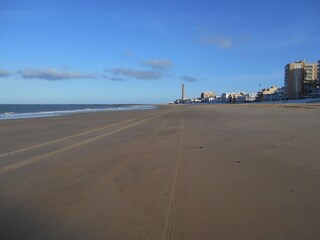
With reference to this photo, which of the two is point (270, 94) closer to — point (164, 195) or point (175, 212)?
point (164, 195)

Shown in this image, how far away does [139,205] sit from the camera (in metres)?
3.68

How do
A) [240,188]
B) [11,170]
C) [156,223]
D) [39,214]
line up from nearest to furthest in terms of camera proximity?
1. [156,223]
2. [39,214]
3. [240,188]
4. [11,170]

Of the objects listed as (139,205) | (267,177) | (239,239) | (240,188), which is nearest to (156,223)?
(139,205)

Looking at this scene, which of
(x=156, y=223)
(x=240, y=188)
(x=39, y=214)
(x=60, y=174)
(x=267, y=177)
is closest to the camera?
(x=156, y=223)

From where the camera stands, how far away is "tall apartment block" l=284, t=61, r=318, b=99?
131500 mm

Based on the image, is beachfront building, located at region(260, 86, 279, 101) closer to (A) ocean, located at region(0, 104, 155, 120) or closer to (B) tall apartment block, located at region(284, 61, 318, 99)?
(B) tall apartment block, located at region(284, 61, 318, 99)

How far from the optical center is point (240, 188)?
427cm

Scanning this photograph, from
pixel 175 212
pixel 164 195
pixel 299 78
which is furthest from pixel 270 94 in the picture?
pixel 175 212

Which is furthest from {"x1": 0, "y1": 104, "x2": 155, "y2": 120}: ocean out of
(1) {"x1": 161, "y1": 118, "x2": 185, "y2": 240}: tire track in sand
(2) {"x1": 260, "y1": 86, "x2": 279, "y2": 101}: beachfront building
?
(2) {"x1": 260, "y1": 86, "x2": 279, "y2": 101}: beachfront building

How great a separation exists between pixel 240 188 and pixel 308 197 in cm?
85

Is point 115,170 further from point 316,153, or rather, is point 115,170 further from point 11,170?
point 316,153

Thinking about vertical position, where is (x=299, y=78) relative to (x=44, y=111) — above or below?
above

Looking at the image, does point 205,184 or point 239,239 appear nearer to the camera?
point 239,239

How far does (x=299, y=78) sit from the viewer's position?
139500mm
